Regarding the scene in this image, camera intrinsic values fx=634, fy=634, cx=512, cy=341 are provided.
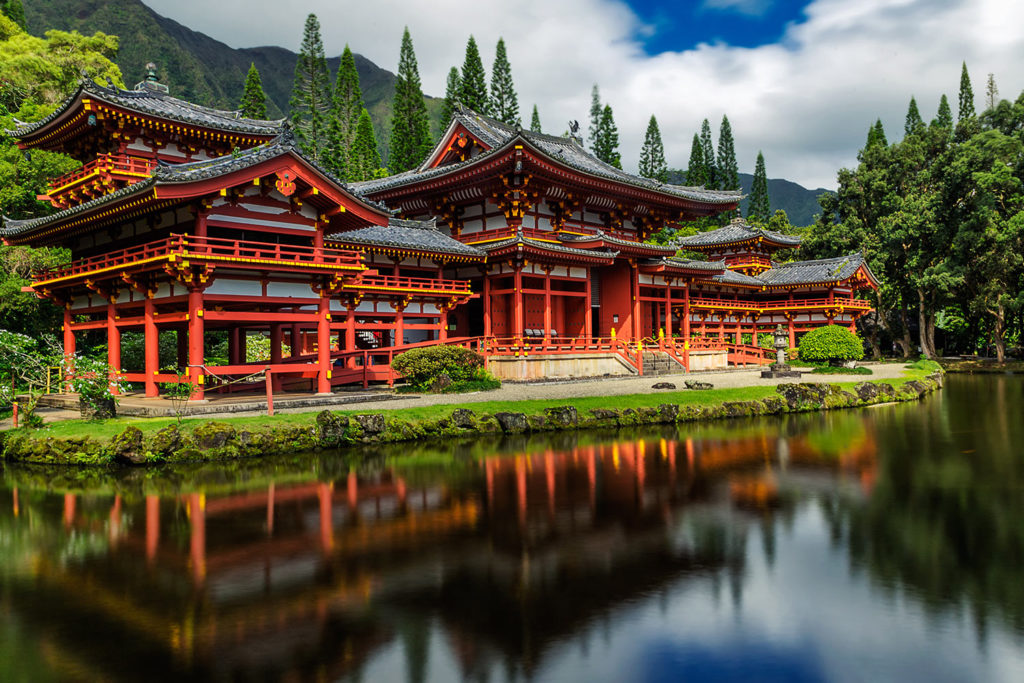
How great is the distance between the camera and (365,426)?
15.0 m

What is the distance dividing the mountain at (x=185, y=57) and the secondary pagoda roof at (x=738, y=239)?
84.1 m

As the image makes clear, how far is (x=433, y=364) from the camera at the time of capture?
22125 mm

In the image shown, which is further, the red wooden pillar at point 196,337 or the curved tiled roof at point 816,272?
the curved tiled roof at point 816,272

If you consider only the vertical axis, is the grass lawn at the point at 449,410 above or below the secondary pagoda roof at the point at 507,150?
below

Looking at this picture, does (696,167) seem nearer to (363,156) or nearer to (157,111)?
(363,156)

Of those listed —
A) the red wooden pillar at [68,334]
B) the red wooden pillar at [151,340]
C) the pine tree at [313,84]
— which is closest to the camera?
the red wooden pillar at [151,340]

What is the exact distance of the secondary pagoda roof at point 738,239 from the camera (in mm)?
47959

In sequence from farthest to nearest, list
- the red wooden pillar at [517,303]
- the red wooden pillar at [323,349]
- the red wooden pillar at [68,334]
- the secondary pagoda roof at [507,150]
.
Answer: the red wooden pillar at [517,303], the secondary pagoda roof at [507,150], the red wooden pillar at [68,334], the red wooden pillar at [323,349]

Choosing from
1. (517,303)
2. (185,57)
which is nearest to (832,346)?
(517,303)

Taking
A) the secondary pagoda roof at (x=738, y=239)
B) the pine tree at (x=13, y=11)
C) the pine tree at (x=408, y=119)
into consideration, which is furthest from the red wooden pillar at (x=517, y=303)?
the pine tree at (x=13, y=11)

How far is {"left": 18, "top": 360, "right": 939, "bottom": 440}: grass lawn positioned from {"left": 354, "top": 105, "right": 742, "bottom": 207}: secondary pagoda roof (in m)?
12.3

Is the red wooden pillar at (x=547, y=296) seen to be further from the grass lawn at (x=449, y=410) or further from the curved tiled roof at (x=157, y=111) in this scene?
the curved tiled roof at (x=157, y=111)

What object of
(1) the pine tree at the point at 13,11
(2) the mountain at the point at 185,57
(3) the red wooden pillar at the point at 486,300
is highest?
(2) the mountain at the point at 185,57

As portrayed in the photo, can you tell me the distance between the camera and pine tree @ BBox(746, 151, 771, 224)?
263ft
